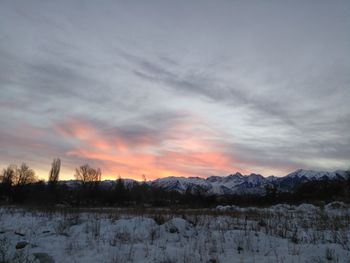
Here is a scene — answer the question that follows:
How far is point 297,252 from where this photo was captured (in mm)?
8312

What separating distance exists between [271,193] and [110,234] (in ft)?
266

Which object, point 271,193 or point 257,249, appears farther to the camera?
point 271,193

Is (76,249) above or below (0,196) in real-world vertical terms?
below

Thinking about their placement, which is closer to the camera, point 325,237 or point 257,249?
point 257,249

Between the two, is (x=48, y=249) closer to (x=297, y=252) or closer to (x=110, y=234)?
(x=110, y=234)

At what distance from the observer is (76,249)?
30.5 feet

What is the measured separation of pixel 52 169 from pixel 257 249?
10888 centimetres

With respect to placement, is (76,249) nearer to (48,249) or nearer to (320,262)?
(48,249)

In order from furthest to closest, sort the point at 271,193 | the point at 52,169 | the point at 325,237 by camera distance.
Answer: the point at 52,169 → the point at 271,193 → the point at 325,237

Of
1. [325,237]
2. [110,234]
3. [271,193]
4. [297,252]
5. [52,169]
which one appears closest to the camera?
[297,252]

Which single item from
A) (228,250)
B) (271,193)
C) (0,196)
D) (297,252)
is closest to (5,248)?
(228,250)

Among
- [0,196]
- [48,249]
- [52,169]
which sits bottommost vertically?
[48,249]

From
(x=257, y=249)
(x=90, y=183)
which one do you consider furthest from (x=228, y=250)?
(x=90, y=183)

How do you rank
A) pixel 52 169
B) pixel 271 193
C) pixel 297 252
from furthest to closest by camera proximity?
pixel 52 169
pixel 271 193
pixel 297 252
